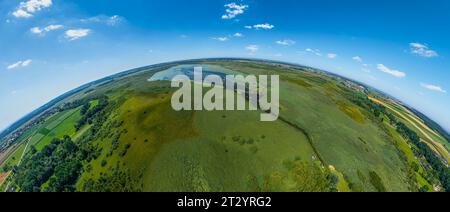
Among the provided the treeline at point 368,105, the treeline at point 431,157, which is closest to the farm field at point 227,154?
the treeline at point 431,157

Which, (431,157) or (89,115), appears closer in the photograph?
(431,157)

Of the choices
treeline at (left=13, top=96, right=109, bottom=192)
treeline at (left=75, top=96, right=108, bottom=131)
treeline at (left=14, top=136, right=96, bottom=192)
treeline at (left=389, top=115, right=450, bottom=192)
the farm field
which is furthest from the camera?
treeline at (left=75, top=96, right=108, bottom=131)

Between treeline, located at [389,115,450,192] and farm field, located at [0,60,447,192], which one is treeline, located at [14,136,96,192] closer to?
farm field, located at [0,60,447,192]

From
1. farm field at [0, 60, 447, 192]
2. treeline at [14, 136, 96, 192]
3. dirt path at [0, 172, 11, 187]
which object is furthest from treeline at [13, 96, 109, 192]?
dirt path at [0, 172, 11, 187]

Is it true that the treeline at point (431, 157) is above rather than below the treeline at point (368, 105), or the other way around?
below

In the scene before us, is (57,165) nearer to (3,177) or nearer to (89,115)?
(3,177)

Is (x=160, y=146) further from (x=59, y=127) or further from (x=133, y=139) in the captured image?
(x=59, y=127)

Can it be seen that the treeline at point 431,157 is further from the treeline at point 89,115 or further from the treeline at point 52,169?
the treeline at point 89,115

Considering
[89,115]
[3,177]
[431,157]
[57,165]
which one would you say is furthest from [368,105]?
[3,177]

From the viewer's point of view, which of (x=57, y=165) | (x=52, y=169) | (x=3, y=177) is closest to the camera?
(x=52, y=169)

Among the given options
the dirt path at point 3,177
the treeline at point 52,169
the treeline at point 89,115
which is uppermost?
the treeline at point 89,115

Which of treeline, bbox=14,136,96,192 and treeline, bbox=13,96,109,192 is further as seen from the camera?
treeline, bbox=13,96,109,192
